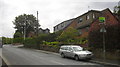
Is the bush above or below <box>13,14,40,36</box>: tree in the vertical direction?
below

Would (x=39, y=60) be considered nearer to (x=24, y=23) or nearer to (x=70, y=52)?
(x=70, y=52)

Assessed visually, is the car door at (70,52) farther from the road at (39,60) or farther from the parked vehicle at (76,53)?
the road at (39,60)

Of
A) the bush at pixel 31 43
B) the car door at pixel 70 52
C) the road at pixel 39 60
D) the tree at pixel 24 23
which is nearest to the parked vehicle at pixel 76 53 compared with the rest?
the car door at pixel 70 52

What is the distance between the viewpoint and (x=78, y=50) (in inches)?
653

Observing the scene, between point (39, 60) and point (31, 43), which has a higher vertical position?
point (31, 43)

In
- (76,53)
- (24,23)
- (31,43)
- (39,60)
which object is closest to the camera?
(39,60)

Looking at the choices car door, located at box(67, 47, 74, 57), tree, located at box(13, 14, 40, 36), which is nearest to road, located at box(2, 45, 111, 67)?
car door, located at box(67, 47, 74, 57)

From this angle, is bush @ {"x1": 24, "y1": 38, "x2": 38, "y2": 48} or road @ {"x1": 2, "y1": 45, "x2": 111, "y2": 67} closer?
road @ {"x1": 2, "y1": 45, "x2": 111, "y2": 67}

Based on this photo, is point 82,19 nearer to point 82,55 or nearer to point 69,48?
point 69,48

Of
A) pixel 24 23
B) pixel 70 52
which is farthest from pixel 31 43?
pixel 24 23

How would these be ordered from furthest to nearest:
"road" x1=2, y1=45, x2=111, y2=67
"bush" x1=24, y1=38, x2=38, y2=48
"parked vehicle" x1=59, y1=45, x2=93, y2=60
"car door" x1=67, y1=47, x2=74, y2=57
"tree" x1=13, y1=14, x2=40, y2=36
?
"tree" x1=13, y1=14, x2=40, y2=36 < "bush" x1=24, y1=38, x2=38, y2=48 < "car door" x1=67, y1=47, x2=74, y2=57 < "parked vehicle" x1=59, y1=45, x2=93, y2=60 < "road" x1=2, y1=45, x2=111, y2=67

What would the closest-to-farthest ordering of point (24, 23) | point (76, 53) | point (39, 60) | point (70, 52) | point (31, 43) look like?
point (39, 60) < point (76, 53) < point (70, 52) < point (31, 43) < point (24, 23)

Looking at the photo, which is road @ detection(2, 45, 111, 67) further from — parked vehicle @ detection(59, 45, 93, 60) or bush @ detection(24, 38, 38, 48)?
bush @ detection(24, 38, 38, 48)

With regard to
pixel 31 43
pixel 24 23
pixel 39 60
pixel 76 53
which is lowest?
pixel 39 60
